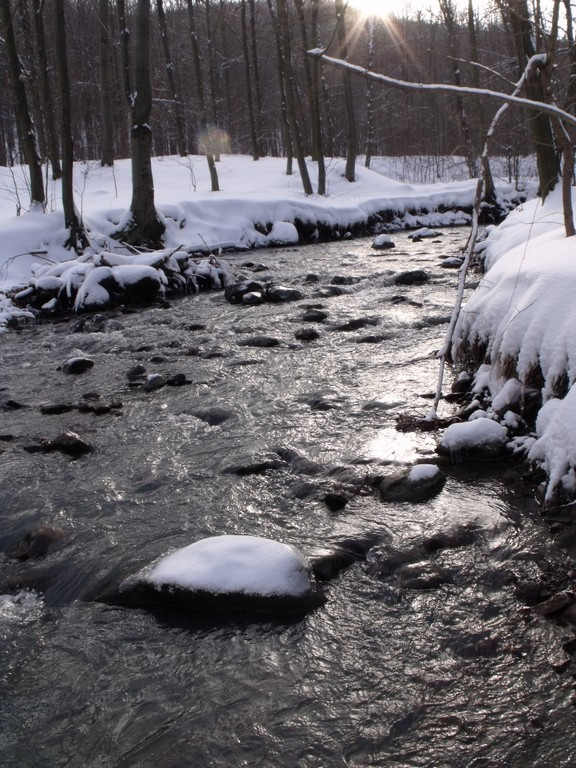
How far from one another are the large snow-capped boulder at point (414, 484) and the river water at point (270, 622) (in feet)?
0.26

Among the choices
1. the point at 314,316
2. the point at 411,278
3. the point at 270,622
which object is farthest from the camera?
the point at 411,278

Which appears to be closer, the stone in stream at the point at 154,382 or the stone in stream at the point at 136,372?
the stone in stream at the point at 154,382

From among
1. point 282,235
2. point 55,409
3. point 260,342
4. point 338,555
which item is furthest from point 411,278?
point 338,555

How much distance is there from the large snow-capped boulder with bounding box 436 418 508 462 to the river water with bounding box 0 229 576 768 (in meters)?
0.15

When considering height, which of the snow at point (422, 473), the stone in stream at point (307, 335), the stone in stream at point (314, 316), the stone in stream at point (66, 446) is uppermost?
the stone in stream at point (314, 316)

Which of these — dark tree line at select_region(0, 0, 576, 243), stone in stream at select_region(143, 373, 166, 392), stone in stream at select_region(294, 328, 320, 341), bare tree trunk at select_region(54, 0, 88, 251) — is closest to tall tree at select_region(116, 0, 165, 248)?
dark tree line at select_region(0, 0, 576, 243)

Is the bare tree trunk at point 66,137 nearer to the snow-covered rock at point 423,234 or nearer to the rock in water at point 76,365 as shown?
the rock in water at point 76,365

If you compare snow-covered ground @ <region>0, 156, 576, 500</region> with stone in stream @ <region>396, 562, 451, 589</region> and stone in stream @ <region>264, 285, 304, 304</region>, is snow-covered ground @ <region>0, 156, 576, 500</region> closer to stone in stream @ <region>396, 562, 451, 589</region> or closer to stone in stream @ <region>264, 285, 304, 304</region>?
stone in stream @ <region>396, 562, 451, 589</region>

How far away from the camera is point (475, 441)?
412 centimetres

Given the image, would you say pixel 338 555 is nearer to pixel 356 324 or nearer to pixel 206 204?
pixel 356 324

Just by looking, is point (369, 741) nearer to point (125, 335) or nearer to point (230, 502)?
point (230, 502)

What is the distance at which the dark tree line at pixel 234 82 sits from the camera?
453 inches

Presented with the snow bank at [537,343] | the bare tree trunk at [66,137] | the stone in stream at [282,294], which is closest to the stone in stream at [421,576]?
the snow bank at [537,343]

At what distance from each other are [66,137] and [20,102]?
130 centimetres
